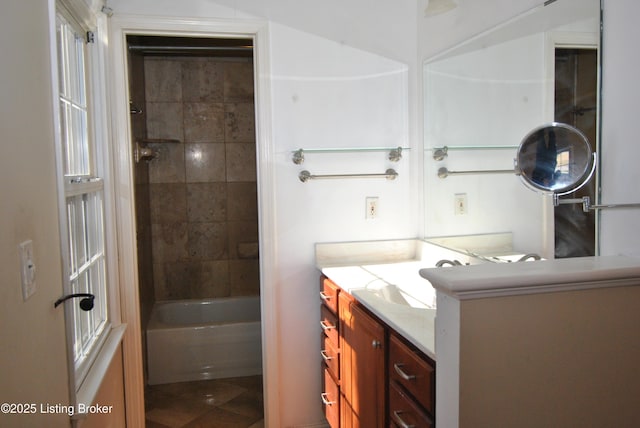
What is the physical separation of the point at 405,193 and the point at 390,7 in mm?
973

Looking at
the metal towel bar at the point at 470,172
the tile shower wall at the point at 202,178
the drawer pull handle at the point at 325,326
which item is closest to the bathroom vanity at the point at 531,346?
the metal towel bar at the point at 470,172

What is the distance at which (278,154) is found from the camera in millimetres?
2572

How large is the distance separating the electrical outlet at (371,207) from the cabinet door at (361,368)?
63 centimetres

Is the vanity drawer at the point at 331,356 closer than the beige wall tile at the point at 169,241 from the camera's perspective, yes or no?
Yes

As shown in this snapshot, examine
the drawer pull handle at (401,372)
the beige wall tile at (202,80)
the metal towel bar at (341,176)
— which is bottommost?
the drawer pull handle at (401,372)

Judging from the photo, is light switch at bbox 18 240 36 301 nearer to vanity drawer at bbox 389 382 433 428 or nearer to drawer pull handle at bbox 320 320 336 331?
vanity drawer at bbox 389 382 433 428

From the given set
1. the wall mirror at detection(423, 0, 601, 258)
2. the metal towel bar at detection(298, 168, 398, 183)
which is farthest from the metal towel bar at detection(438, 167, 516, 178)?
the metal towel bar at detection(298, 168, 398, 183)

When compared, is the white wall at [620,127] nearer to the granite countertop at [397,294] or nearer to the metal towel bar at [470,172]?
the metal towel bar at [470,172]

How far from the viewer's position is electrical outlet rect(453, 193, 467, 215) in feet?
7.77

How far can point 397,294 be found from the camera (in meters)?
2.12

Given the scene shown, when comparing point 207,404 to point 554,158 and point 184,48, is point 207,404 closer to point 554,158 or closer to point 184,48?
point 184,48

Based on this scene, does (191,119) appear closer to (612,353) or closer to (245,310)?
(245,310)

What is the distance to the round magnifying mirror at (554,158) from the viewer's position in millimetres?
1349

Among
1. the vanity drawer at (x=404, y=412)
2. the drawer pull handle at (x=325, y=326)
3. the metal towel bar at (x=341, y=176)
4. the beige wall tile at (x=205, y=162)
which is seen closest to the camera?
the vanity drawer at (x=404, y=412)
